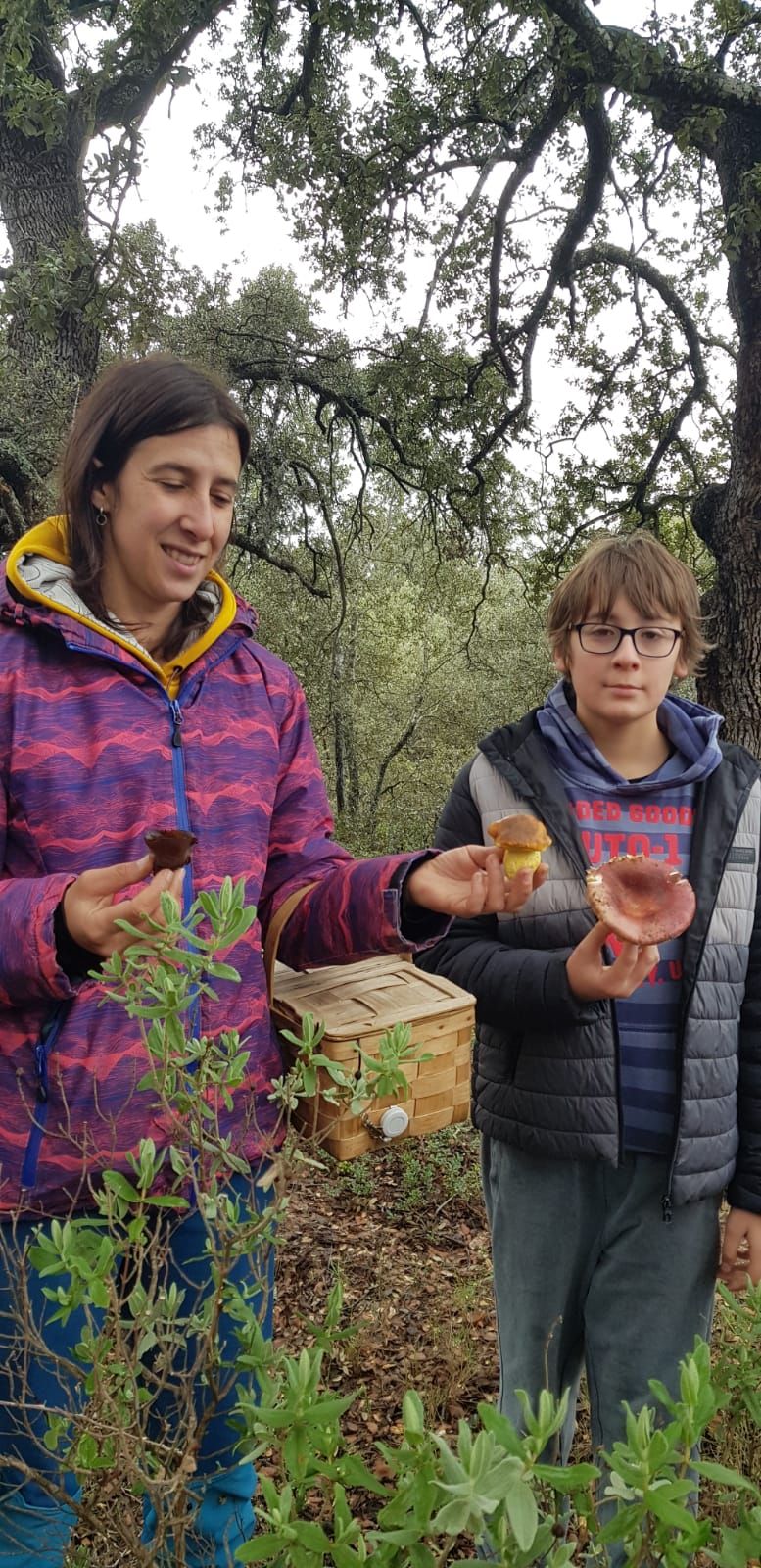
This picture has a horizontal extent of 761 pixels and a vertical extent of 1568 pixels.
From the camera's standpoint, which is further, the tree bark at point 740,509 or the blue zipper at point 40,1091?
the tree bark at point 740,509

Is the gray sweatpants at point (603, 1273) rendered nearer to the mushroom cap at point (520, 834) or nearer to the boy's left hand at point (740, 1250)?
the boy's left hand at point (740, 1250)

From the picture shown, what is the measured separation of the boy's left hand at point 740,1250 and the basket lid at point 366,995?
2.57 feet

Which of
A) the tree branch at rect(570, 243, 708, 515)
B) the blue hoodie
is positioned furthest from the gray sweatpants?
the tree branch at rect(570, 243, 708, 515)

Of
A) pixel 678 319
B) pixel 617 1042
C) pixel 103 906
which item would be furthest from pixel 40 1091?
pixel 678 319

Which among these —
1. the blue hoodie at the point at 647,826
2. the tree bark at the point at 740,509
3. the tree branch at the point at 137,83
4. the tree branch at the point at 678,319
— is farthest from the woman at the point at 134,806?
the tree branch at the point at 678,319

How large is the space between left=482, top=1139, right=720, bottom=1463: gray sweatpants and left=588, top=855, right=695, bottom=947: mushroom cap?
2.20 feet

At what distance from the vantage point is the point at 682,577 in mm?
2273

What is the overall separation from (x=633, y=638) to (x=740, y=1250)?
53.6 inches

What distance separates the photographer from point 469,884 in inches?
70.6

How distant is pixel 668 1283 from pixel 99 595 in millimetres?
1860

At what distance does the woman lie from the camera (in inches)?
66.5

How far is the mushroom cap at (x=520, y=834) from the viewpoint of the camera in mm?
1773

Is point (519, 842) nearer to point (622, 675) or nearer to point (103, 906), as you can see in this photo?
point (622, 675)

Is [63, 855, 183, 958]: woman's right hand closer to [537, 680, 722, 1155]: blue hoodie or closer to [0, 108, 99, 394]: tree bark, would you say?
[537, 680, 722, 1155]: blue hoodie
